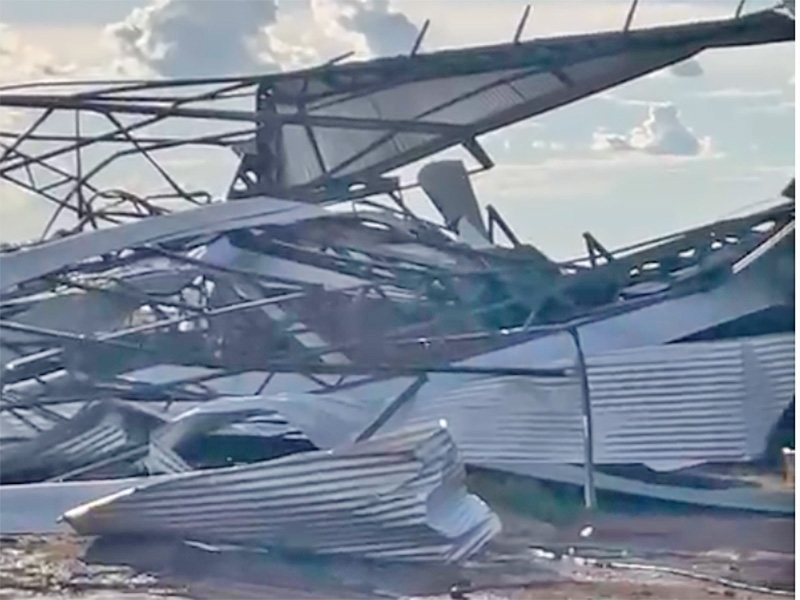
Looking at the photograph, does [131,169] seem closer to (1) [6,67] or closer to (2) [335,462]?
(1) [6,67]

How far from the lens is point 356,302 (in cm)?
189

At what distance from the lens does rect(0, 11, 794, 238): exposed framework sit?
6.12 feet

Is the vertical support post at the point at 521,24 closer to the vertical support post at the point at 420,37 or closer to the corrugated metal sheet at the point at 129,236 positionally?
the vertical support post at the point at 420,37

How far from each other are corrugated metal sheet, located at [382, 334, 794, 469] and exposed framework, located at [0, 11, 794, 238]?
0.29 m

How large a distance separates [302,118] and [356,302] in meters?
0.24

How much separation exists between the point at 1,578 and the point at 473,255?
72 cm

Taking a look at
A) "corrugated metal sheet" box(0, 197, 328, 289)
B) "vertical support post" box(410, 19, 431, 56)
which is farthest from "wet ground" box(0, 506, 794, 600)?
"vertical support post" box(410, 19, 431, 56)

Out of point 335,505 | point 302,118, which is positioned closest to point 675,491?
point 335,505

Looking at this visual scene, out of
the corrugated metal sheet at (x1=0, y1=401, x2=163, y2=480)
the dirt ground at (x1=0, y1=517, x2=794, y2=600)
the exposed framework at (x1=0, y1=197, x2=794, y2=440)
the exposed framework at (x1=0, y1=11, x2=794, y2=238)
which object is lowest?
the dirt ground at (x1=0, y1=517, x2=794, y2=600)

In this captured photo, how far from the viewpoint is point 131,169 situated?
1.87 m

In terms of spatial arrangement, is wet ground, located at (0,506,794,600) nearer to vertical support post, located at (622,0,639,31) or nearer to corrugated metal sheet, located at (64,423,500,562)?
corrugated metal sheet, located at (64,423,500,562)

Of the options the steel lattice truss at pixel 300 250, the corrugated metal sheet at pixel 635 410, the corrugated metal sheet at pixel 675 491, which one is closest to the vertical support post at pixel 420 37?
the steel lattice truss at pixel 300 250

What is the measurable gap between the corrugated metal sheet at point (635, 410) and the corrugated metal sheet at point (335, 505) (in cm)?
4

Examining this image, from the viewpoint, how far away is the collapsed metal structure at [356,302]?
6.08ft
